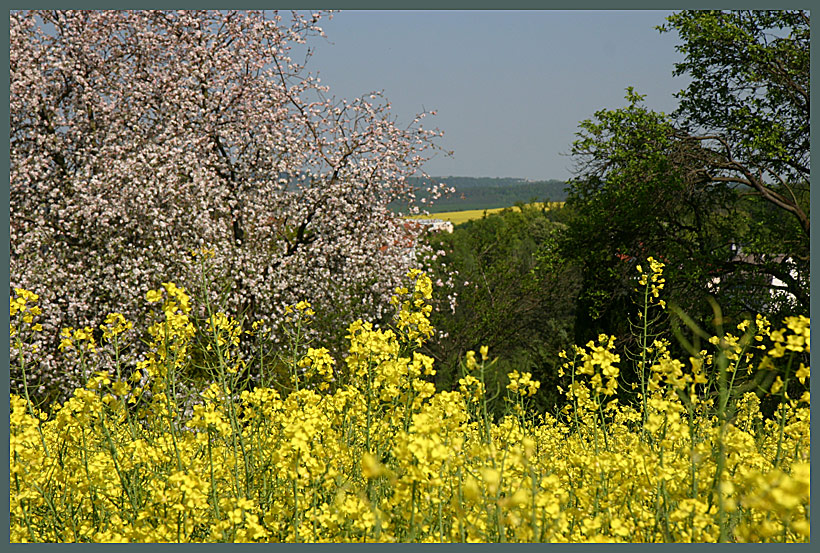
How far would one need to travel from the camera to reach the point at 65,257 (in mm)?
8625

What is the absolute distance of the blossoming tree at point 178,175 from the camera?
→ 8.47 meters

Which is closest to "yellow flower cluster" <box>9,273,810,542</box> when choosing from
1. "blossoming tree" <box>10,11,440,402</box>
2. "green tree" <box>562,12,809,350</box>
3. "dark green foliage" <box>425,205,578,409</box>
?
"blossoming tree" <box>10,11,440,402</box>

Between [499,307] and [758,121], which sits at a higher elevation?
[758,121]

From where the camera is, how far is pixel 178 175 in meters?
8.68

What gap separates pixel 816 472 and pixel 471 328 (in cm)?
1261

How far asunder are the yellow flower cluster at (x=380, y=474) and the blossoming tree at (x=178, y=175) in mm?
5118

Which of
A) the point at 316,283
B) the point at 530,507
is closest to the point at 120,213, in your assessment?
the point at 316,283

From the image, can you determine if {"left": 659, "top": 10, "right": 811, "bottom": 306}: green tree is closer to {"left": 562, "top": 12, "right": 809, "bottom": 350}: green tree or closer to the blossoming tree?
{"left": 562, "top": 12, "right": 809, "bottom": 350}: green tree

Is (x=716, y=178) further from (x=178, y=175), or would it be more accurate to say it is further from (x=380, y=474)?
(x=380, y=474)

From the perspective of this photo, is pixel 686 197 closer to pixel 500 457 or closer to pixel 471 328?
pixel 471 328

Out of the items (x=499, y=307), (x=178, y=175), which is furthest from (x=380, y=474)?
(x=499, y=307)

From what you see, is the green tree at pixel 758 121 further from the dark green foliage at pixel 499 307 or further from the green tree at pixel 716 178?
the dark green foliage at pixel 499 307

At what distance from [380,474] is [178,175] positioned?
7.62m

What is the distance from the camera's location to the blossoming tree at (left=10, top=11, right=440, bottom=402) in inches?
333
